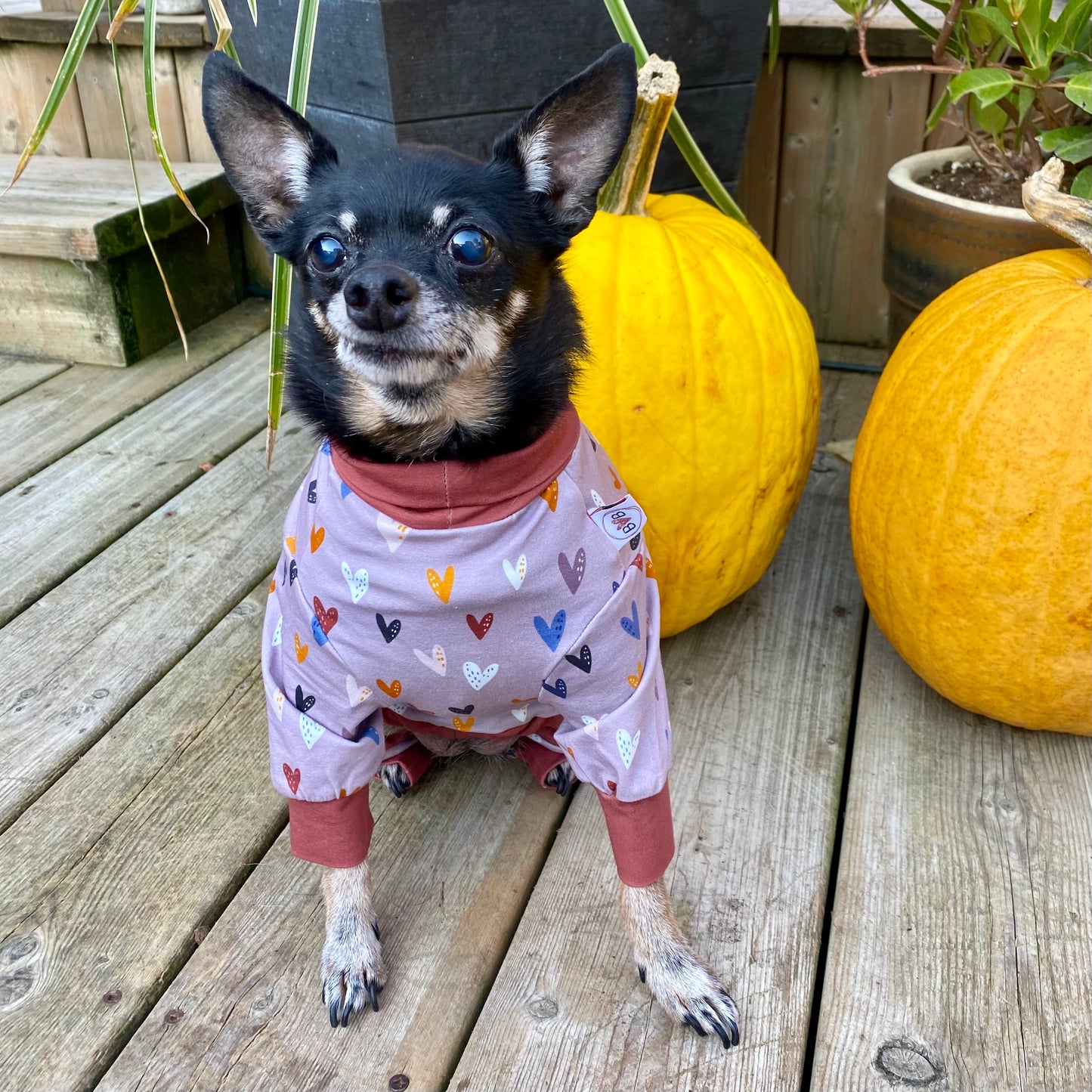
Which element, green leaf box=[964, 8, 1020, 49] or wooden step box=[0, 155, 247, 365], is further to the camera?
wooden step box=[0, 155, 247, 365]

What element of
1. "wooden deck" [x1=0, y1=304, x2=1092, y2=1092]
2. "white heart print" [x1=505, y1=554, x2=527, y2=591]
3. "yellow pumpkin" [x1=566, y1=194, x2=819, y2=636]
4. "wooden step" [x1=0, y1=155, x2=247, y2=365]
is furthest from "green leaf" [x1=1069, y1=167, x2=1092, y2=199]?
Answer: "wooden step" [x1=0, y1=155, x2=247, y2=365]

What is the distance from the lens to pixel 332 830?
1.49m

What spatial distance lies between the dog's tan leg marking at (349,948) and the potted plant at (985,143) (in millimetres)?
1851

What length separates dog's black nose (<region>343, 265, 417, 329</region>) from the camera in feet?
4.12

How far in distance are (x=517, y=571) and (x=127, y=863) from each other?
92cm

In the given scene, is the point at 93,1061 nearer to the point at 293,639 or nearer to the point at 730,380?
the point at 293,639

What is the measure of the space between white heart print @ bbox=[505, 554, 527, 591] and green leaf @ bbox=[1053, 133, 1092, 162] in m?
1.48

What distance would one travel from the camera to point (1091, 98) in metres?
1.86

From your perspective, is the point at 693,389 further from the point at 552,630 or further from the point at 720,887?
the point at 720,887

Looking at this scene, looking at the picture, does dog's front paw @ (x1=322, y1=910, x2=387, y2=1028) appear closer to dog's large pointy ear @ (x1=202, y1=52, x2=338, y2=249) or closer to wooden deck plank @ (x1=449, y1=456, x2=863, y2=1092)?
wooden deck plank @ (x1=449, y1=456, x2=863, y2=1092)

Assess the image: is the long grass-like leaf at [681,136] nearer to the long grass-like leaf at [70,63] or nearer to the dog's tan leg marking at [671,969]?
the long grass-like leaf at [70,63]

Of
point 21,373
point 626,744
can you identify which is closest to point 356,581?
point 626,744

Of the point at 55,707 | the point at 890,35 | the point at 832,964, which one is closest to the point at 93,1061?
the point at 55,707

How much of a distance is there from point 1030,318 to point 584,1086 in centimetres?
146
